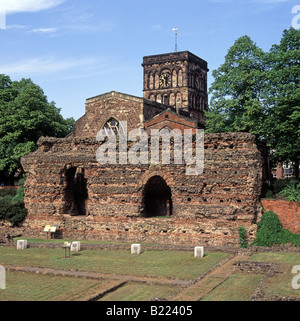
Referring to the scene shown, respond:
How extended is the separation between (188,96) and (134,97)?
20214 millimetres

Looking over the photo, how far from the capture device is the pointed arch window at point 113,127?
145ft

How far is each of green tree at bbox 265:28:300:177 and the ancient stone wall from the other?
16.3ft

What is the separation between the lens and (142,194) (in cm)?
2214

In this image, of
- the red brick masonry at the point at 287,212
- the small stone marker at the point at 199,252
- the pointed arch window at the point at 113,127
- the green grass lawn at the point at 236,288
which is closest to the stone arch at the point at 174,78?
the pointed arch window at the point at 113,127

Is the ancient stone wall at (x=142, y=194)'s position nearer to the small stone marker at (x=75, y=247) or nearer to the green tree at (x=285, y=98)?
the small stone marker at (x=75, y=247)

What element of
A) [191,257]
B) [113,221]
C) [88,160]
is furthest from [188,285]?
[88,160]

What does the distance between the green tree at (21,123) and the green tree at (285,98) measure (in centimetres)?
1993


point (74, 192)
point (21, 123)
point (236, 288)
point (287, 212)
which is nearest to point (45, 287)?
point (236, 288)

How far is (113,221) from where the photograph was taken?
74.4 ft

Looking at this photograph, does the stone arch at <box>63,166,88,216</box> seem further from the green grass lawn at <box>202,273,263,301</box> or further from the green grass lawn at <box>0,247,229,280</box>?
the green grass lawn at <box>202,273,263,301</box>

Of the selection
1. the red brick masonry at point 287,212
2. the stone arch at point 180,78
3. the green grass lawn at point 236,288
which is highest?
the stone arch at point 180,78

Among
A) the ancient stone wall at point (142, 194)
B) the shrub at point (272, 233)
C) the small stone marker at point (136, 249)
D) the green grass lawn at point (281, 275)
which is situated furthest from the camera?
the ancient stone wall at point (142, 194)

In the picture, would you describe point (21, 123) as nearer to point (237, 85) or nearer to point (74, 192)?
point (74, 192)

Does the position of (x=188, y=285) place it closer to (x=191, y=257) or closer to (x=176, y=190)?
(x=191, y=257)
